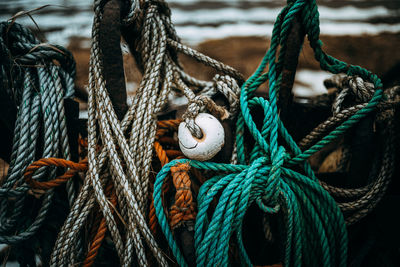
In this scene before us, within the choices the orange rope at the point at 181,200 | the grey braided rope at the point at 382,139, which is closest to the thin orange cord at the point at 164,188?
the orange rope at the point at 181,200

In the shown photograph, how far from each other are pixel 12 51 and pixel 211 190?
927 mm

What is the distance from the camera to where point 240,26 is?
9.05 ft

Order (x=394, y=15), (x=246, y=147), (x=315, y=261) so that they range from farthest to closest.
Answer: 1. (x=394, y=15)
2. (x=246, y=147)
3. (x=315, y=261)

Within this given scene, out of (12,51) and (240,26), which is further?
(240,26)

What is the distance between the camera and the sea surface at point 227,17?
2600mm

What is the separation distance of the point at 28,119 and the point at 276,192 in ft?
2.94

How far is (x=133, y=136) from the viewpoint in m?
0.83

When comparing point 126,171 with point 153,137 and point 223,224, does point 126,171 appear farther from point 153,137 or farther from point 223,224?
point 223,224

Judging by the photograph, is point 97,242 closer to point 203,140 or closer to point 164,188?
point 164,188

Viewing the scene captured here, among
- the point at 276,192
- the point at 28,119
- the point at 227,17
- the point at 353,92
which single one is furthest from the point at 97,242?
the point at 227,17

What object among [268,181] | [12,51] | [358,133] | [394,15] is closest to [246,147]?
[268,181]

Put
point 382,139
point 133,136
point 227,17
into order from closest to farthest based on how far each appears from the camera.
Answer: point 133,136
point 382,139
point 227,17

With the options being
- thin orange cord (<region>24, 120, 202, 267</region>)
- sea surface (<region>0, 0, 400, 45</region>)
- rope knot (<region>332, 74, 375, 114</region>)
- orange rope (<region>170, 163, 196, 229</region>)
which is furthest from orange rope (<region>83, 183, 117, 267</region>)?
sea surface (<region>0, 0, 400, 45</region>)

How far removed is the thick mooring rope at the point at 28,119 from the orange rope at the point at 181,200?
437 millimetres
